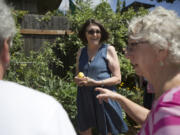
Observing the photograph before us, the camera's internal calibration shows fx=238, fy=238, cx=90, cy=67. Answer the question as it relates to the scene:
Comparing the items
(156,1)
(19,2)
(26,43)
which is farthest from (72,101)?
(156,1)

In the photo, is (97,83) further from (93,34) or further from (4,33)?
(4,33)

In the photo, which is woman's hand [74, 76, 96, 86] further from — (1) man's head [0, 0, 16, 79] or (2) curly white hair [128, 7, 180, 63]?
(1) man's head [0, 0, 16, 79]

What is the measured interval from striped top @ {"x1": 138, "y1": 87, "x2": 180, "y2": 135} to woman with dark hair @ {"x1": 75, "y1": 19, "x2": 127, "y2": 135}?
5.50 ft

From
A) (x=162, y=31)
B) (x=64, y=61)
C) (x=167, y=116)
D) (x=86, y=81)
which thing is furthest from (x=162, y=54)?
(x=64, y=61)

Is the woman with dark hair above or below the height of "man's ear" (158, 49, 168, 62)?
below

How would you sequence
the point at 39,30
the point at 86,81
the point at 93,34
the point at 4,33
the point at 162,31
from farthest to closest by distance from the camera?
the point at 39,30 → the point at 93,34 → the point at 86,81 → the point at 162,31 → the point at 4,33

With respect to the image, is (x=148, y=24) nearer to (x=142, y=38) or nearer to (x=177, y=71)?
(x=142, y=38)

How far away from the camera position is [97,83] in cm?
273

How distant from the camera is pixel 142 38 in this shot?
1.27 m

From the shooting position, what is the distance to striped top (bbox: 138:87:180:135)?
937 millimetres

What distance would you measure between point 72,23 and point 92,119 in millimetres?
3099

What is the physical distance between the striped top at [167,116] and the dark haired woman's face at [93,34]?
81.4 inches

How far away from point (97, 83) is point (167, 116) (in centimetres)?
179

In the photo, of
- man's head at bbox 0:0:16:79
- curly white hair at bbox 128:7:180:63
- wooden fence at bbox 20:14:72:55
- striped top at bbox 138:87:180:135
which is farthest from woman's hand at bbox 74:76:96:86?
wooden fence at bbox 20:14:72:55
